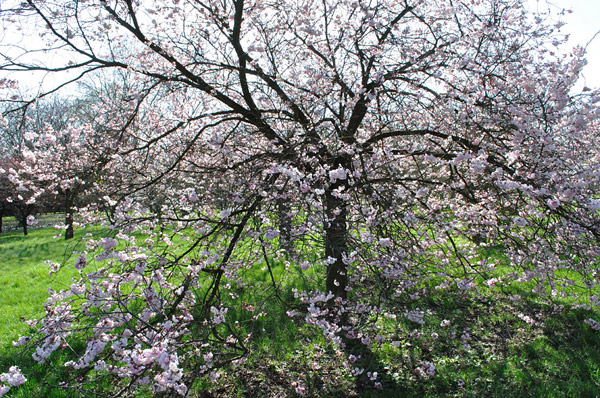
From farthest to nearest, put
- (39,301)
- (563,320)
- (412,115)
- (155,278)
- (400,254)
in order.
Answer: (39,301), (563,320), (412,115), (400,254), (155,278)

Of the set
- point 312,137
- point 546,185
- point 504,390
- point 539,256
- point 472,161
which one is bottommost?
point 504,390

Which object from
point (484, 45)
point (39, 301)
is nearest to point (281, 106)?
point (484, 45)

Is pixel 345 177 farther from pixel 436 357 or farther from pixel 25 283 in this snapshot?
pixel 25 283

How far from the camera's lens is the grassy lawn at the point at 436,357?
13.4 feet

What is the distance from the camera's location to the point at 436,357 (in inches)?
186

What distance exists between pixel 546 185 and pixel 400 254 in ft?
4.69

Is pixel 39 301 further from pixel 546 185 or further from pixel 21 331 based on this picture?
pixel 546 185

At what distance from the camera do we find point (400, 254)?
12.0 feet

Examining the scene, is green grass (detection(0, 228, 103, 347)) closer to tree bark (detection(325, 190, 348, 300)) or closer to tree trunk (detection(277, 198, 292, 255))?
tree trunk (detection(277, 198, 292, 255))

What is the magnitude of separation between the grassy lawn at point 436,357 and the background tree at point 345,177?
18.3 inches

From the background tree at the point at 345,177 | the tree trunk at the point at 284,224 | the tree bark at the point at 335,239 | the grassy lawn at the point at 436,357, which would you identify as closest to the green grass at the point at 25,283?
the grassy lawn at the point at 436,357

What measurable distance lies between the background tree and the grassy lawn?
1.52 feet

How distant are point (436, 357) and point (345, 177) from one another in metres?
2.95

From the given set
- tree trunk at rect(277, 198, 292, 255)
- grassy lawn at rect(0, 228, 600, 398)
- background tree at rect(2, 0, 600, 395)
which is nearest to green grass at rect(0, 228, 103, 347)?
grassy lawn at rect(0, 228, 600, 398)
